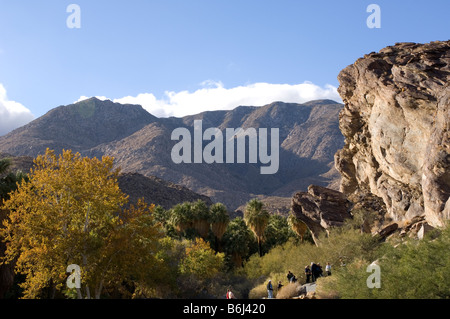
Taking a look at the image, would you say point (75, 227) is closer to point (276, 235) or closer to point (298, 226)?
point (298, 226)

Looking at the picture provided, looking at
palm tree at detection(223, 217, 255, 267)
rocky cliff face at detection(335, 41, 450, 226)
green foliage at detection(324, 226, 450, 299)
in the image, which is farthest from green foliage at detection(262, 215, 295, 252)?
green foliage at detection(324, 226, 450, 299)

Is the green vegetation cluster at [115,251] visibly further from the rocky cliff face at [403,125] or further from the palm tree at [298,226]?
the palm tree at [298,226]

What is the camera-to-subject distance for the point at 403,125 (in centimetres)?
3434

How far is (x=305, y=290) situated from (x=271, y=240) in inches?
915

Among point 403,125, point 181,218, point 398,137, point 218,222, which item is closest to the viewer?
point 403,125

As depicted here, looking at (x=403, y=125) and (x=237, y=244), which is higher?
(x=403, y=125)

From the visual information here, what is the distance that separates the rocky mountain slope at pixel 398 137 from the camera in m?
27.8

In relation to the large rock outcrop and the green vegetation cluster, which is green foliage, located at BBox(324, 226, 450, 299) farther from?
the large rock outcrop

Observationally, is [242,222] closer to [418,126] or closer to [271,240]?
[271,240]

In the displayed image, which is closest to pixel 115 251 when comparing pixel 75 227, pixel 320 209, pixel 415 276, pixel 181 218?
pixel 75 227

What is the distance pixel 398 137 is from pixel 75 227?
88.4 ft

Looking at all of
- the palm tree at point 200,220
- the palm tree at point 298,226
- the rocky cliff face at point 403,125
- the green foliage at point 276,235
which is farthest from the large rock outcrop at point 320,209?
the palm tree at point 200,220

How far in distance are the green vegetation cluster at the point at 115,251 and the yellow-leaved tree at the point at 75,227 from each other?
5 cm

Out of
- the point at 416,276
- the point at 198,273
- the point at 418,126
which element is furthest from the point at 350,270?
the point at 418,126
